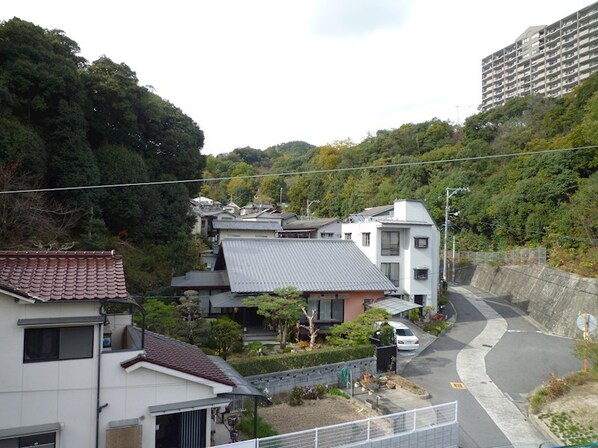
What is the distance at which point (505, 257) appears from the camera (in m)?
32.3

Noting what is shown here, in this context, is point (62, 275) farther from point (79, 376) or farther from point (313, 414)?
point (313, 414)

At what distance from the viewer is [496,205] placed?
34.9 meters

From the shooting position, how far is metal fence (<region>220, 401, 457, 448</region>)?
26.9 ft

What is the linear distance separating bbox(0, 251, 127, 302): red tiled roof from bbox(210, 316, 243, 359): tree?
6.81m

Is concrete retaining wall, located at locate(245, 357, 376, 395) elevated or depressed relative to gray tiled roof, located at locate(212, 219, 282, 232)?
depressed

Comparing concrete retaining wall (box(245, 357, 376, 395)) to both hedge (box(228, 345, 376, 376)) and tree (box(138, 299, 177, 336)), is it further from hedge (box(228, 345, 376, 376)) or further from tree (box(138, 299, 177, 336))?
tree (box(138, 299, 177, 336))

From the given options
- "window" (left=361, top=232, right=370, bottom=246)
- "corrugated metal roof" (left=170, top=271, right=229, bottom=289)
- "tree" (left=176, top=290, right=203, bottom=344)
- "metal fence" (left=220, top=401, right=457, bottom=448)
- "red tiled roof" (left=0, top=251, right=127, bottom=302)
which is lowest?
"metal fence" (left=220, top=401, right=457, bottom=448)

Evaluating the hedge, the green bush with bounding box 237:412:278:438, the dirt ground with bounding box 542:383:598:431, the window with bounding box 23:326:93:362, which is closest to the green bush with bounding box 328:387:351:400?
the hedge

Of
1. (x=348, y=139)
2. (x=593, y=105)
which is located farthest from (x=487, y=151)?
(x=348, y=139)

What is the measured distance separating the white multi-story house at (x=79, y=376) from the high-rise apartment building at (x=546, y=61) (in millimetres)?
67349

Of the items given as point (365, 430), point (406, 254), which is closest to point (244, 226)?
point (406, 254)

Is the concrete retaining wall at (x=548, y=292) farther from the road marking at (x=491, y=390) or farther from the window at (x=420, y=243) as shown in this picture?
the window at (x=420, y=243)

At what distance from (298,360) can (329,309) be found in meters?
6.74

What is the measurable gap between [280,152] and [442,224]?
236 feet
